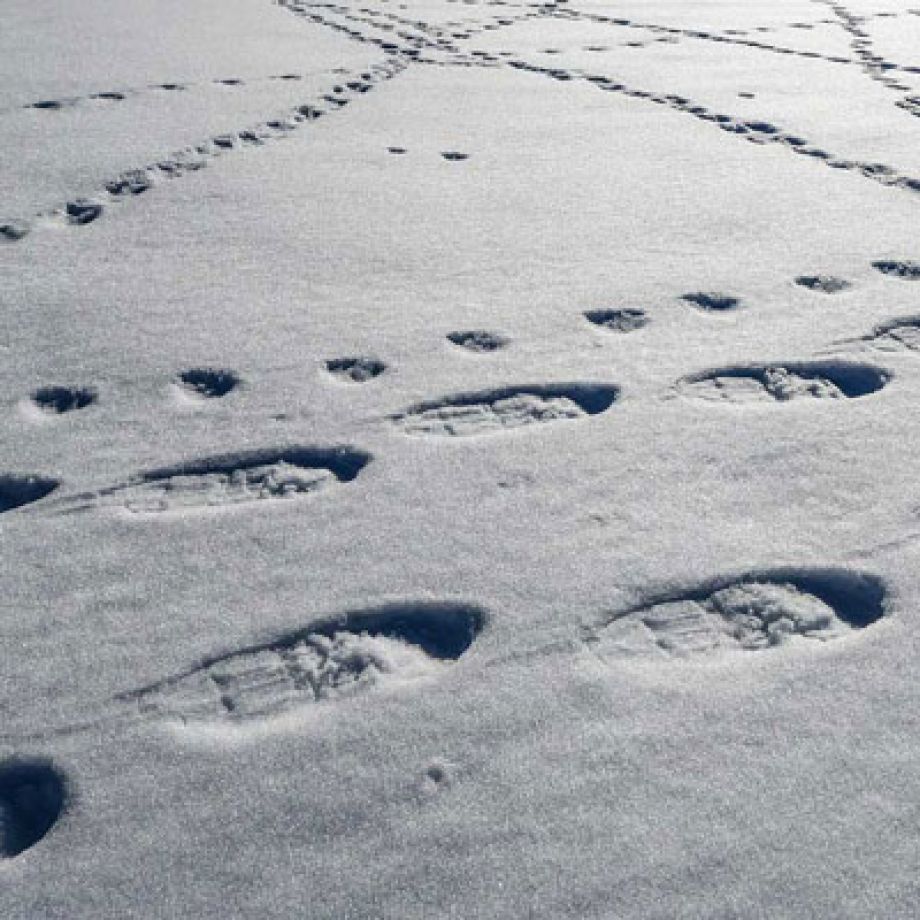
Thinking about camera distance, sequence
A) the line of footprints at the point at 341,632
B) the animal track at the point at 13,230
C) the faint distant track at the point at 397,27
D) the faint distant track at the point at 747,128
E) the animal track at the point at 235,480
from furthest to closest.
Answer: the faint distant track at the point at 397,27 < the faint distant track at the point at 747,128 < the animal track at the point at 13,230 < the animal track at the point at 235,480 < the line of footprints at the point at 341,632

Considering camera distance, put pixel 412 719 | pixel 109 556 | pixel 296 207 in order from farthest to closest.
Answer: pixel 296 207 < pixel 109 556 < pixel 412 719

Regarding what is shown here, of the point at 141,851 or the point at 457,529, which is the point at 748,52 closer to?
the point at 457,529

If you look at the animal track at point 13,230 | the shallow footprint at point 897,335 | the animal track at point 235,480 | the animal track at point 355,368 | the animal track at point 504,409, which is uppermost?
the shallow footprint at point 897,335

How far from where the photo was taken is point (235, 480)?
1.38 metres

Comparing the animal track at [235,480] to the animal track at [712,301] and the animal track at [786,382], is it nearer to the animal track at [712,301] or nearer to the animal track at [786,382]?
the animal track at [786,382]

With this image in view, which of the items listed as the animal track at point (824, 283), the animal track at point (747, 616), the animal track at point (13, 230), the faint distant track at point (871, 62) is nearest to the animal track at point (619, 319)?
the animal track at point (824, 283)

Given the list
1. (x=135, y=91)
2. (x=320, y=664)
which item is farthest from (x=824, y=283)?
(x=135, y=91)

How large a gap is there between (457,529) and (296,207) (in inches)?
54.3

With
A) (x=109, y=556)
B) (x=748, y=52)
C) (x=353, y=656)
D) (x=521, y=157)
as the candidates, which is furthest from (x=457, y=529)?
(x=748, y=52)

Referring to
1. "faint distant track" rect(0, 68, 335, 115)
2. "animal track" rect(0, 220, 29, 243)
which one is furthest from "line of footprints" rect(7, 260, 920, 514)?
Result: "faint distant track" rect(0, 68, 335, 115)

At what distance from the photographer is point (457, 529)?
125cm

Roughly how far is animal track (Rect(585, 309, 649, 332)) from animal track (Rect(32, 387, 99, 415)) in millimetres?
826

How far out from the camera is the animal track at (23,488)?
4.35 feet

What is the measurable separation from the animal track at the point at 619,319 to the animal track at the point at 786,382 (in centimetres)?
21
